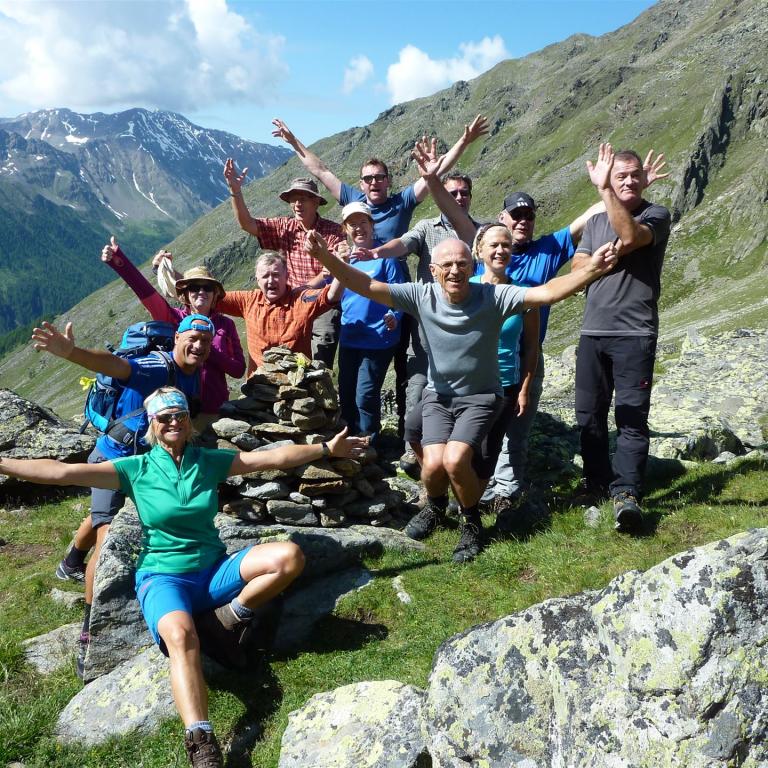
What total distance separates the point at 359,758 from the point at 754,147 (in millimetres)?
116994

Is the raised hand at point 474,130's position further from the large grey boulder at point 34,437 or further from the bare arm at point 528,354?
the large grey boulder at point 34,437

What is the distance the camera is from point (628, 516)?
26.6 ft

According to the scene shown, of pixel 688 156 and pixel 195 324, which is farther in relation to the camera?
pixel 688 156

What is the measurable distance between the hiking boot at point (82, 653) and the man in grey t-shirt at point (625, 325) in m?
6.69

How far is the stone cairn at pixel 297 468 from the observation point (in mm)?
9789

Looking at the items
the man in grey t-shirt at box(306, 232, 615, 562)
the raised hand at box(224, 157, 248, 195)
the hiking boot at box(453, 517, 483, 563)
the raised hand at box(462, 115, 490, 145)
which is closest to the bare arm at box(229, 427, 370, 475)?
the man in grey t-shirt at box(306, 232, 615, 562)

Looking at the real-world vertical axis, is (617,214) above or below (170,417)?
above

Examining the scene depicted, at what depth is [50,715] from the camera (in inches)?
285

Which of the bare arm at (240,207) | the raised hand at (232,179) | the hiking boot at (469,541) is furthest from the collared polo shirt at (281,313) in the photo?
the hiking boot at (469,541)

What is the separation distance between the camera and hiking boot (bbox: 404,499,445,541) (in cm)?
976

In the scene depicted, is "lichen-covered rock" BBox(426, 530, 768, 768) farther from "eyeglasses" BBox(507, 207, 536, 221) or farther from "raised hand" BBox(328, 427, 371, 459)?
"eyeglasses" BBox(507, 207, 536, 221)

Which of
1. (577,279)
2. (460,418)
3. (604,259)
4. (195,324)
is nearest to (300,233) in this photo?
(195,324)

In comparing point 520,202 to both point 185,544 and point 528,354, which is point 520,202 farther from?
point 185,544

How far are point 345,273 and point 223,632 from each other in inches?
171
